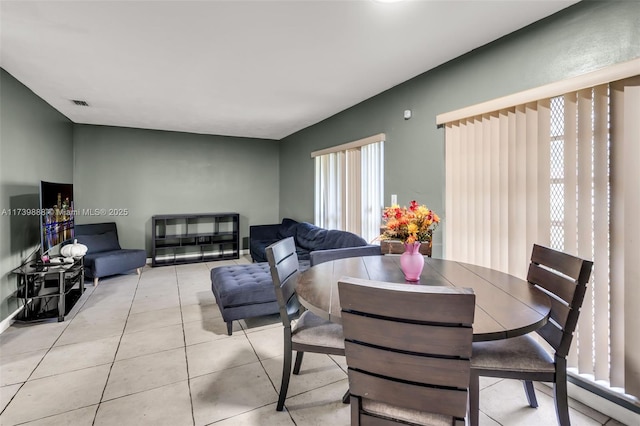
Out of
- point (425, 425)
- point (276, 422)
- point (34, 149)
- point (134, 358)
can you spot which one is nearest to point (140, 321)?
point (134, 358)

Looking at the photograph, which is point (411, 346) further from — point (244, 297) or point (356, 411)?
point (244, 297)

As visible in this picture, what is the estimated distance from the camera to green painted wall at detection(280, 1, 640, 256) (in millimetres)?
1705

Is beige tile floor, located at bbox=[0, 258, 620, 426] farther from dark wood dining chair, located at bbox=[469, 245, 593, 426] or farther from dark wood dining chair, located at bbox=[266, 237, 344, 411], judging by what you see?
dark wood dining chair, located at bbox=[469, 245, 593, 426]

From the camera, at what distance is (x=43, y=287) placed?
3.15 meters

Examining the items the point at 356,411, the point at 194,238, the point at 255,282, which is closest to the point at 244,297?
the point at 255,282

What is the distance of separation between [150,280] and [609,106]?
17.0 feet

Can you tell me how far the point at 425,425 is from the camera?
1055mm

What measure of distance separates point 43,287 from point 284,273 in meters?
2.98

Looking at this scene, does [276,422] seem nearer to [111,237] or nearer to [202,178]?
[111,237]

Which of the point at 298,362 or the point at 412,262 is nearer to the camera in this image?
the point at 412,262

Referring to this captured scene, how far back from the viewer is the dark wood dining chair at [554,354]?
1.33m

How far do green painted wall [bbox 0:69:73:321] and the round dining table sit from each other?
3.10 metres

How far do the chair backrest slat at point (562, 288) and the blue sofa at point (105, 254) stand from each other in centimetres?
487

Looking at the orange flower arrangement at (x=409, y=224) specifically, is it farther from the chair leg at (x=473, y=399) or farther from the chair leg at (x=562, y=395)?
the chair leg at (x=562, y=395)
